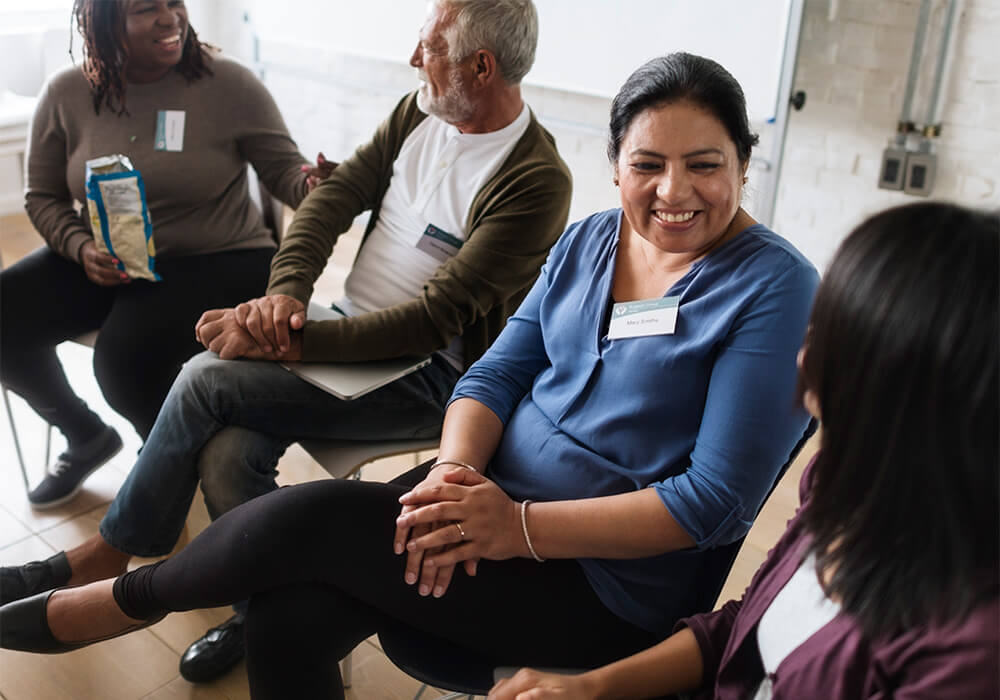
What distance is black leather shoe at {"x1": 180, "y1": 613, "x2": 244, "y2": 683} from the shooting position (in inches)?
68.8

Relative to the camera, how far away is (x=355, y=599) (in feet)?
3.89

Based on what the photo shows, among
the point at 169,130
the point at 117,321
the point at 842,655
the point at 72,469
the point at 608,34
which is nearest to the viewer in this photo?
the point at 842,655

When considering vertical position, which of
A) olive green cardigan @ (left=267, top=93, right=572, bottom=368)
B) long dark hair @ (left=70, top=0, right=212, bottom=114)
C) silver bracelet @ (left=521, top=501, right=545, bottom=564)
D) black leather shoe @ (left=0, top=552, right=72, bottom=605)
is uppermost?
long dark hair @ (left=70, top=0, right=212, bottom=114)

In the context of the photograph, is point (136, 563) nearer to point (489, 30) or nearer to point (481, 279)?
point (481, 279)

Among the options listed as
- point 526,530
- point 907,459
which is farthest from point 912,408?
point 526,530

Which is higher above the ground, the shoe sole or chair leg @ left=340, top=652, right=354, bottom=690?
the shoe sole

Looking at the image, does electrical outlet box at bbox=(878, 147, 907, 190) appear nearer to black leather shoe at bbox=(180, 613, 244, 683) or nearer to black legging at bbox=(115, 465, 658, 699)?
black legging at bbox=(115, 465, 658, 699)

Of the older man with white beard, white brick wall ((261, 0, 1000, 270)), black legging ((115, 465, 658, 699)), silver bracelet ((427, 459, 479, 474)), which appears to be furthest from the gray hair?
white brick wall ((261, 0, 1000, 270))

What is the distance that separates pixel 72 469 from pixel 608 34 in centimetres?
236

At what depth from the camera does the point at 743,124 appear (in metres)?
1.21

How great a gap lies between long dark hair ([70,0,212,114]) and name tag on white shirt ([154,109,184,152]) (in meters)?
0.09

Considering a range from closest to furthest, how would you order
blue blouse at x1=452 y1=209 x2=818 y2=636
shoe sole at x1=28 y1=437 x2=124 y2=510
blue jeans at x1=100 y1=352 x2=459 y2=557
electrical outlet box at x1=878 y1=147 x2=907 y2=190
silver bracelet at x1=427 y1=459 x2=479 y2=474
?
blue blouse at x1=452 y1=209 x2=818 y2=636
silver bracelet at x1=427 y1=459 x2=479 y2=474
blue jeans at x1=100 y1=352 x2=459 y2=557
shoe sole at x1=28 y1=437 x2=124 y2=510
electrical outlet box at x1=878 y1=147 x2=907 y2=190

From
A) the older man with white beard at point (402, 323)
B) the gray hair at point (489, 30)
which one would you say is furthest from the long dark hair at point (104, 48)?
the gray hair at point (489, 30)

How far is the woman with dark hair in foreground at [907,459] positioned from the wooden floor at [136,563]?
3.88ft
